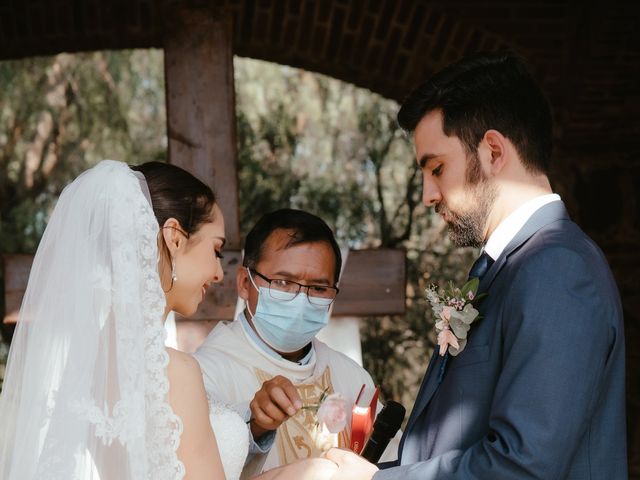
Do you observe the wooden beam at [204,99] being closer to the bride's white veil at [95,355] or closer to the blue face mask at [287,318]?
the blue face mask at [287,318]

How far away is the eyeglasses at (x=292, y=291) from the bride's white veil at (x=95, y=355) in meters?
1.16

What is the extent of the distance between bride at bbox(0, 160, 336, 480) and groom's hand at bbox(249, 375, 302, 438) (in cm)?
42

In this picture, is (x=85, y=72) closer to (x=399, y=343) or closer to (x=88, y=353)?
(x=399, y=343)

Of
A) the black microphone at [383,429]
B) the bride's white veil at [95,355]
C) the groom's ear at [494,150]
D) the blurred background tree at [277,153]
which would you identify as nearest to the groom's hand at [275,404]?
the black microphone at [383,429]

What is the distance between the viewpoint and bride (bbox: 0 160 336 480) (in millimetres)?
2367

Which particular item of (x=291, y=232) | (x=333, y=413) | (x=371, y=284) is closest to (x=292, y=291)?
(x=291, y=232)

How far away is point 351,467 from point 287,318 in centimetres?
115

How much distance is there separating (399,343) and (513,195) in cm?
625

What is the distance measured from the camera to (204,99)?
13.8 ft

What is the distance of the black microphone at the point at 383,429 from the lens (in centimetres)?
279

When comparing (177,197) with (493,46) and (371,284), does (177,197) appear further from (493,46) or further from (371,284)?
(493,46)

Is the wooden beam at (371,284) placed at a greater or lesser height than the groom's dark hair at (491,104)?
lesser

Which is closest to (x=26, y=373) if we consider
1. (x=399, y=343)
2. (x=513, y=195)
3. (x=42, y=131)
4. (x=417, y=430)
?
(x=417, y=430)

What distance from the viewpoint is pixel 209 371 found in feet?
12.0
